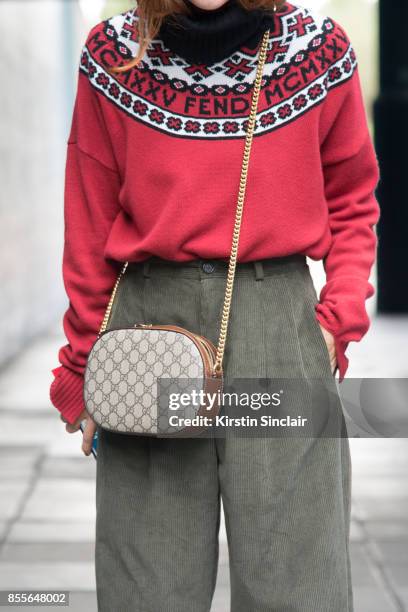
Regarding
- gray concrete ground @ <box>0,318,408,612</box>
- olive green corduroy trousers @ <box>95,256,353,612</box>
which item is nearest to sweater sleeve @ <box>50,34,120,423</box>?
olive green corduroy trousers @ <box>95,256,353,612</box>

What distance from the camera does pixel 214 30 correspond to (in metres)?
2.07

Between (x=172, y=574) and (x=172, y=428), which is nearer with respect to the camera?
(x=172, y=428)

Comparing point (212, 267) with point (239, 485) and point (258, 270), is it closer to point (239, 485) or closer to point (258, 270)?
point (258, 270)

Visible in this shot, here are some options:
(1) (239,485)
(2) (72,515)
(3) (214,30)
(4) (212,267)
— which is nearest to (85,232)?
(4) (212,267)

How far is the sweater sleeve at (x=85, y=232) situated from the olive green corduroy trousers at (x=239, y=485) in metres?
0.10

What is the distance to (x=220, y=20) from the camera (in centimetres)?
207

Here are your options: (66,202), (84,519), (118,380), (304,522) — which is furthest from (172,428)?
(84,519)

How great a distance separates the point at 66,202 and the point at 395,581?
209 centimetres

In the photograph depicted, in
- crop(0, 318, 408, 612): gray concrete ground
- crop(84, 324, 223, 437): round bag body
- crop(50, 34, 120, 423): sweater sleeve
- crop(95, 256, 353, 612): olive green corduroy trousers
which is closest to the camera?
crop(84, 324, 223, 437): round bag body

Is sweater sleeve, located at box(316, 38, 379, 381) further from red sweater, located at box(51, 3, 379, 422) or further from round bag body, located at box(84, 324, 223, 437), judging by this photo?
round bag body, located at box(84, 324, 223, 437)

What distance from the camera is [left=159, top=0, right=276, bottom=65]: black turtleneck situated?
207cm

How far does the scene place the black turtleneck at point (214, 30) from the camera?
6.81 feet

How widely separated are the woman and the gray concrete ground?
1462 mm

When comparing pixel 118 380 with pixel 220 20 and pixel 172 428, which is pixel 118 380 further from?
pixel 220 20
